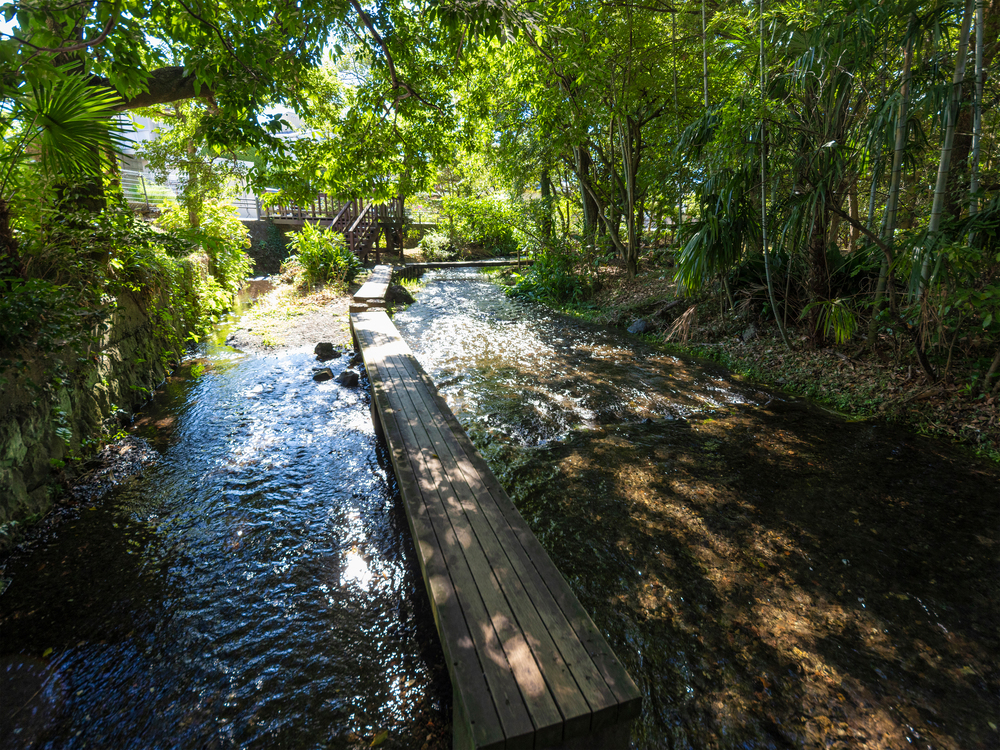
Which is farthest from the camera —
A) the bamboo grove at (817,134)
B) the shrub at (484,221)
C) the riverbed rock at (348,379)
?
the shrub at (484,221)

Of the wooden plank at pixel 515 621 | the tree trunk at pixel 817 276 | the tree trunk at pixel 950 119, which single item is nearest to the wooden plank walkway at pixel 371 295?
the wooden plank at pixel 515 621

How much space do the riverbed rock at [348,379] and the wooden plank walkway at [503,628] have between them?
8.90 feet

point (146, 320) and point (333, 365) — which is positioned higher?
point (146, 320)

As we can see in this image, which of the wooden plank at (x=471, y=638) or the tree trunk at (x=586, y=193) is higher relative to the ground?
the tree trunk at (x=586, y=193)

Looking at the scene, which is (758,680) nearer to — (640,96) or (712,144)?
(712,144)

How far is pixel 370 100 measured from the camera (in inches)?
219

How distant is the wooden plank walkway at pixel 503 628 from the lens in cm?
142

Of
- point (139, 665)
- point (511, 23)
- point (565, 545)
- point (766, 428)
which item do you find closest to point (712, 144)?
point (511, 23)

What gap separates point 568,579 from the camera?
2.65m

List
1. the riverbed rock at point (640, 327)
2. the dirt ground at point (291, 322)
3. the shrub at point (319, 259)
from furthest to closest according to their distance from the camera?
1. the shrub at point (319, 259)
2. the riverbed rock at point (640, 327)
3. the dirt ground at point (291, 322)

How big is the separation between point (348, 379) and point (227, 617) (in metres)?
3.44

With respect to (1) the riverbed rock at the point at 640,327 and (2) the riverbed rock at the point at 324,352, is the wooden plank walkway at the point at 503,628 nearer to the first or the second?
(2) the riverbed rock at the point at 324,352

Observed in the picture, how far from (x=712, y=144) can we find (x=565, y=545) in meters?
5.06

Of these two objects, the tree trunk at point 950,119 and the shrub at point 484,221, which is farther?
the shrub at point 484,221
